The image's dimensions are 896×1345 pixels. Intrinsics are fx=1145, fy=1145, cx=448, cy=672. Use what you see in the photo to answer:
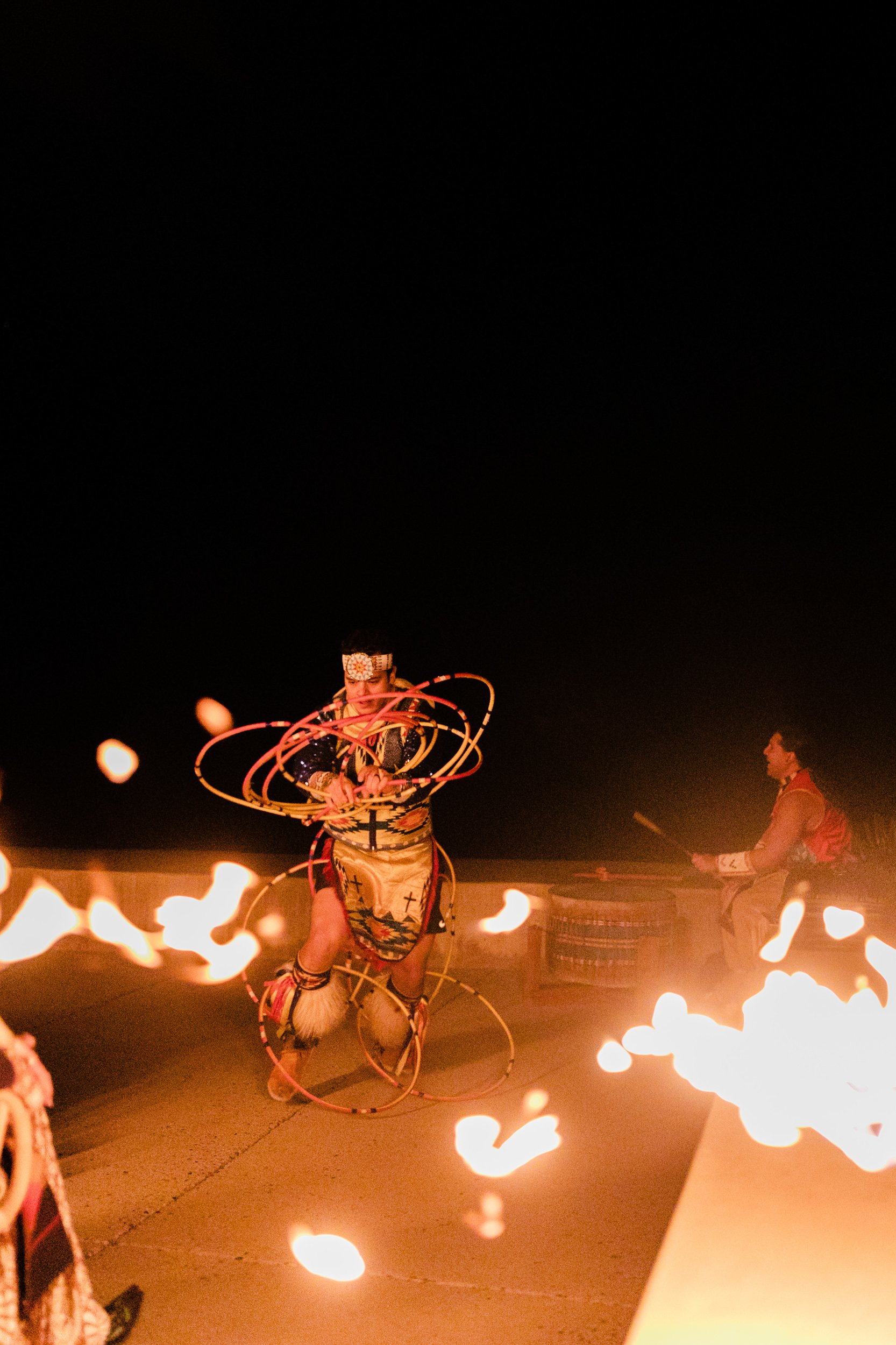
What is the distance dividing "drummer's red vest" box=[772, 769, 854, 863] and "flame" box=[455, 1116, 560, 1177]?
1.94m

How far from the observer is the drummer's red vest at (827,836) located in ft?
17.6

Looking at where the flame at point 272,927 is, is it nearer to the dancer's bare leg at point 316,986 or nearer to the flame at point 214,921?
the flame at point 214,921

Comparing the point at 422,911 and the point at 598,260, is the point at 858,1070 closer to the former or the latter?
the point at 422,911

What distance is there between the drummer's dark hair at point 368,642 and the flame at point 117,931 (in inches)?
133

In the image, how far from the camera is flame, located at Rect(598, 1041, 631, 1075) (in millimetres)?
4855

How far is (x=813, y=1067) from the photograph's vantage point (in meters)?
3.34

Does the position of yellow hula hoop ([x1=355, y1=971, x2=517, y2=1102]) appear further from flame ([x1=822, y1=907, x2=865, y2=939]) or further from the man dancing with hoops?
flame ([x1=822, y1=907, x2=865, y2=939])

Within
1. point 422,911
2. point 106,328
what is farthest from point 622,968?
Result: point 106,328

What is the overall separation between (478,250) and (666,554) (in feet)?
13.6

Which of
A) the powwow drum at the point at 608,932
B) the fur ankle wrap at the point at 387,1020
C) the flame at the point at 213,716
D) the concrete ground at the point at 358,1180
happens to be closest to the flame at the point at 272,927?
the concrete ground at the point at 358,1180

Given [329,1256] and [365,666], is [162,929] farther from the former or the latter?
[329,1256]

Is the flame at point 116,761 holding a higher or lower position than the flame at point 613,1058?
higher

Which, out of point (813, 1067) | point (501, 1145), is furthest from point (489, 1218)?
point (813, 1067)

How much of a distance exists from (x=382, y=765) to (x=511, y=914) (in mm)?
2468
